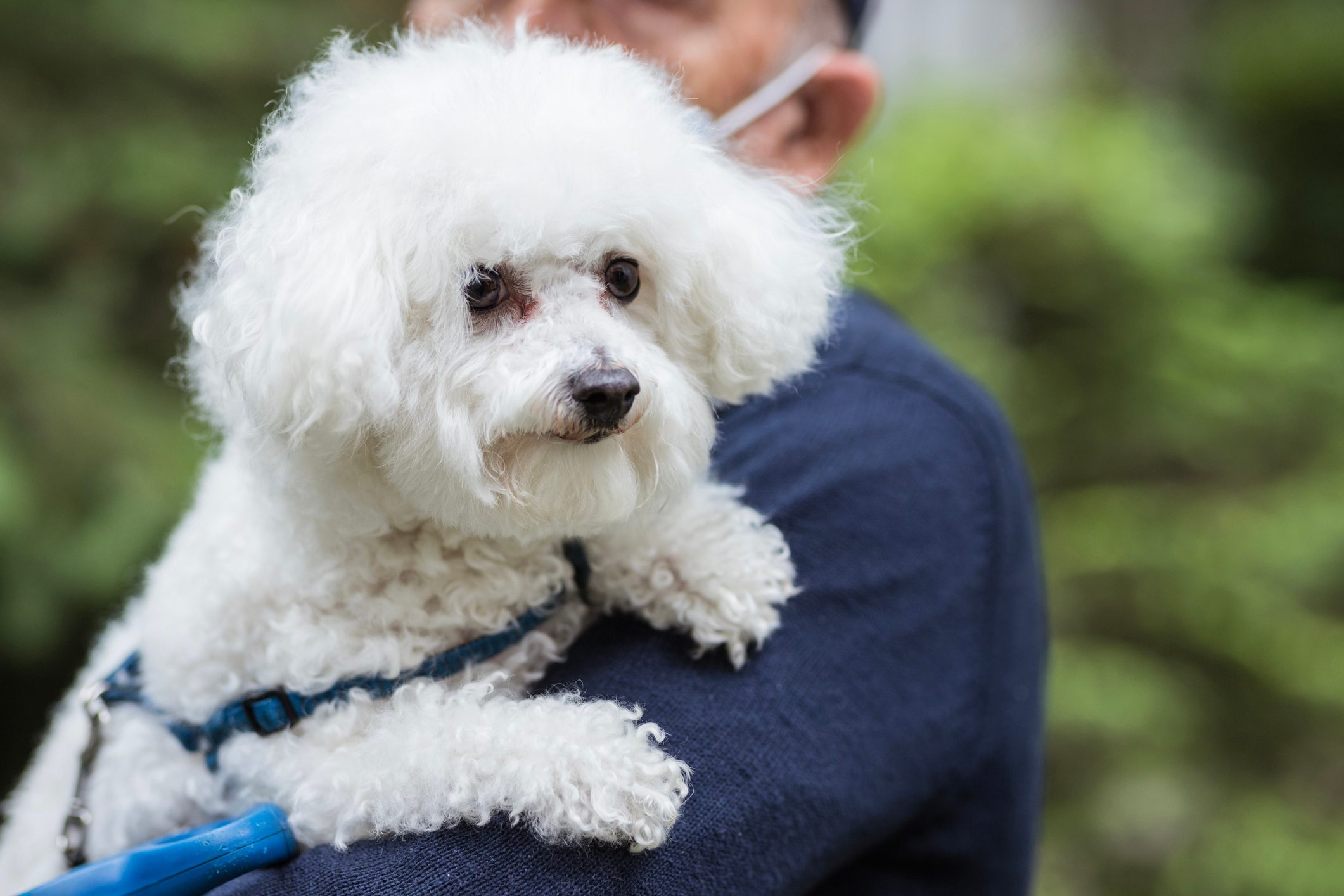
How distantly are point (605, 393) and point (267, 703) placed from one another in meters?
0.54

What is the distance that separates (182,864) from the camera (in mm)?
955

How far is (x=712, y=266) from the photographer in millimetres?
1112

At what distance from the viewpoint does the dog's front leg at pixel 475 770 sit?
3.16 feet

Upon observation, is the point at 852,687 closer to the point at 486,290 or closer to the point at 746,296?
the point at 746,296

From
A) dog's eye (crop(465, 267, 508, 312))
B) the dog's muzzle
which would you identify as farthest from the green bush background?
the dog's muzzle

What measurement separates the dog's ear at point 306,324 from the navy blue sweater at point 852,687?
1.33ft

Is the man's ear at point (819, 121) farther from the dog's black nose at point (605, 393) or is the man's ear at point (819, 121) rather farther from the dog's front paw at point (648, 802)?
the dog's front paw at point (648, 802)

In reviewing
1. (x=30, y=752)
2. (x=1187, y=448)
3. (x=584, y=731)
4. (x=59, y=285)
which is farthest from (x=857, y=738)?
(x=1187, y=448)

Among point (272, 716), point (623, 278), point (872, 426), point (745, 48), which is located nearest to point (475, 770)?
point (272, 716)

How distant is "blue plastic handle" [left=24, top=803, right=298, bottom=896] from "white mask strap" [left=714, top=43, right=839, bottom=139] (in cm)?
116

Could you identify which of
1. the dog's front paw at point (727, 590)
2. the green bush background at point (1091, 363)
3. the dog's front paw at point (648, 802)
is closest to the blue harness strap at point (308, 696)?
the dog's front paw at point (727, 590)

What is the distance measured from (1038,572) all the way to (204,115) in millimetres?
2257

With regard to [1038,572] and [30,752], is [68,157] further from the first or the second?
[1038,572]

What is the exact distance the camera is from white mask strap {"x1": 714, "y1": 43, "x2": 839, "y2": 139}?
159 centimetres
